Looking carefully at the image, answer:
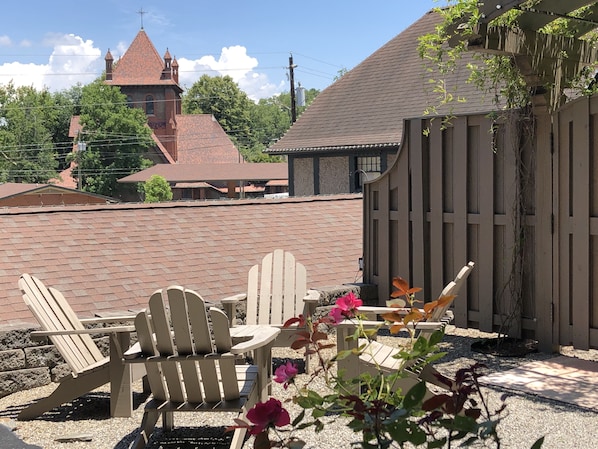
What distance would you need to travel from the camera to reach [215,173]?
6334 cm

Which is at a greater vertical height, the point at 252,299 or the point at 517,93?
the point at 517,93

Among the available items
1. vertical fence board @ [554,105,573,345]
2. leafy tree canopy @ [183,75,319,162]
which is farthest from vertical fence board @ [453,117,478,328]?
leafy tree canopy @ [183,75,319,162]

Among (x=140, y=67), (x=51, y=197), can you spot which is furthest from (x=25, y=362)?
(x=140, y=67)

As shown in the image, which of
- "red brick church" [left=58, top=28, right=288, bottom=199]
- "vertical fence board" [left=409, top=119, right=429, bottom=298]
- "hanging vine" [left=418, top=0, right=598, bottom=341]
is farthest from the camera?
"red brick church" [left=58, top=28, right=288, bottom=199]

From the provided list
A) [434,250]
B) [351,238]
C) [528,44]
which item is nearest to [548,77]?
[528,44]

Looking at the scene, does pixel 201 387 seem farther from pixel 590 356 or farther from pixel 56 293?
pixel 590 356

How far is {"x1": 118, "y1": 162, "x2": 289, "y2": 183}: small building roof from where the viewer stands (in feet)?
204

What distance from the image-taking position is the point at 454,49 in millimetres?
7344

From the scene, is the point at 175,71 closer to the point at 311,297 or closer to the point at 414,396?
the point at 311,297

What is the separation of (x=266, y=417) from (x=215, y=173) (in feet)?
203

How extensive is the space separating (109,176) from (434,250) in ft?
211

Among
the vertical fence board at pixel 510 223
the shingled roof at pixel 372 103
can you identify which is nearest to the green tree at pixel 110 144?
the shingled roof at pixel 372 103

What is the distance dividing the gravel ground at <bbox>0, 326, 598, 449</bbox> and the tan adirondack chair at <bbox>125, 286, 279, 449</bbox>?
0.39 metres

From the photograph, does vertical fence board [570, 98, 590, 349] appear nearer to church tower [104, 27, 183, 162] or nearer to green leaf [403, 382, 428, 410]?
green leaf [403, 382, 428, 410]
